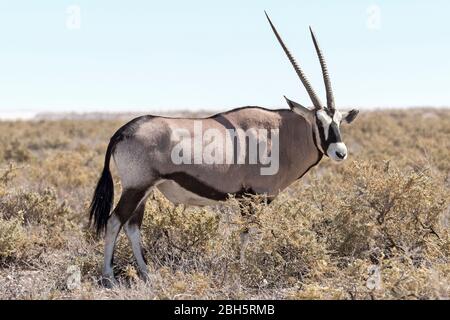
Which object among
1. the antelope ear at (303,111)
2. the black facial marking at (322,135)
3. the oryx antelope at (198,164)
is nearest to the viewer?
the oryx antelope at (198,164)

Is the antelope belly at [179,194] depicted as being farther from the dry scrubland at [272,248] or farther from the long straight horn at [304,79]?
the long straight horn at [304,79]

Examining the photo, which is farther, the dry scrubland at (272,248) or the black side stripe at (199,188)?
the black side stripe at (199,188)

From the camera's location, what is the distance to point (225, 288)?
16.9ft

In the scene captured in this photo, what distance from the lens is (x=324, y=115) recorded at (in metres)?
6.55

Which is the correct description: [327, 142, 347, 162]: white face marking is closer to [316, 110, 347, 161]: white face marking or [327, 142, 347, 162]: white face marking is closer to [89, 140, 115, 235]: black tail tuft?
[316, 110, 347, 161]: white face marking

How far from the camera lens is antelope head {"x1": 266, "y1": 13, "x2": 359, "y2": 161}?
254 inches

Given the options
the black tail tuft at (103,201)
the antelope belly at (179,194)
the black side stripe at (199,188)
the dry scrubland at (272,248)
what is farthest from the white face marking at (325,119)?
the black tail tuft at (103,201)

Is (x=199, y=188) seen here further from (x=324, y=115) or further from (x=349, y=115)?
(x=349, y=115)

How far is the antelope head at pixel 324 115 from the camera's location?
646 centimetres

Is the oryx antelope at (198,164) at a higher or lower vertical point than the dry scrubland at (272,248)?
higher
